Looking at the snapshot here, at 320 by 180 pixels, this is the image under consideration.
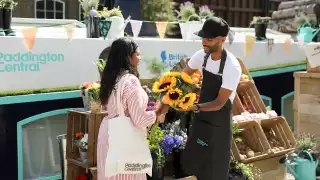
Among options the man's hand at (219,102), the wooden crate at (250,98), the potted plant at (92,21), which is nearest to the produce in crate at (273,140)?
the wooden crate at (250,98)

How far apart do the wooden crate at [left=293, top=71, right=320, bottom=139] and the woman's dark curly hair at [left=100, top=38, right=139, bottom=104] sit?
3763 mm

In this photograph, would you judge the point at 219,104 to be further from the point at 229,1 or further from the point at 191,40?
the point at 229,1

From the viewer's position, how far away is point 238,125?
4.86 metres

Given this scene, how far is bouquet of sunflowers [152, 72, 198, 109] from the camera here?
3.41 metres

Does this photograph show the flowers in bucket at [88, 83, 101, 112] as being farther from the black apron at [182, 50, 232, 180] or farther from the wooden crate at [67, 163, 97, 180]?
the black apron at [182, 50, 232, 180]

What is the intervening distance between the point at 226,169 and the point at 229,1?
→ 1100cm

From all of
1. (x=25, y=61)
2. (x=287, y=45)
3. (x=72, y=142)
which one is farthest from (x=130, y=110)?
(x=287, y=45)

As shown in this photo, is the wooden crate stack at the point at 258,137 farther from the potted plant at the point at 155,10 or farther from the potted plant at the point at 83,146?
the potted plant at the point at 155,10

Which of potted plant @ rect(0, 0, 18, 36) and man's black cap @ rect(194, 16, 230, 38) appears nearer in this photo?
man's black cap @ rect(194, 16, 230, 38)

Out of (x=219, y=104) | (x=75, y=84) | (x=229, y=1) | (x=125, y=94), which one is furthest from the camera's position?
(x=229, y=1)

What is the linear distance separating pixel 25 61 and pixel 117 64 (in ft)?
6.28

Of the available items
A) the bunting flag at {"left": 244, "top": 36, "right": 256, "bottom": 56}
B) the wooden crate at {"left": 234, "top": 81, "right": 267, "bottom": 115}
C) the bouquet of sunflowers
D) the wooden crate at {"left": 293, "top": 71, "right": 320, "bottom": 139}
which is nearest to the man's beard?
the bouquet of sunflowers

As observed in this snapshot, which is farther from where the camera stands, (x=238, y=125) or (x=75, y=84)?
(x=75, y=84)

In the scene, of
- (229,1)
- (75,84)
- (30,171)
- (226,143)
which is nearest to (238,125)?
(226,143)
